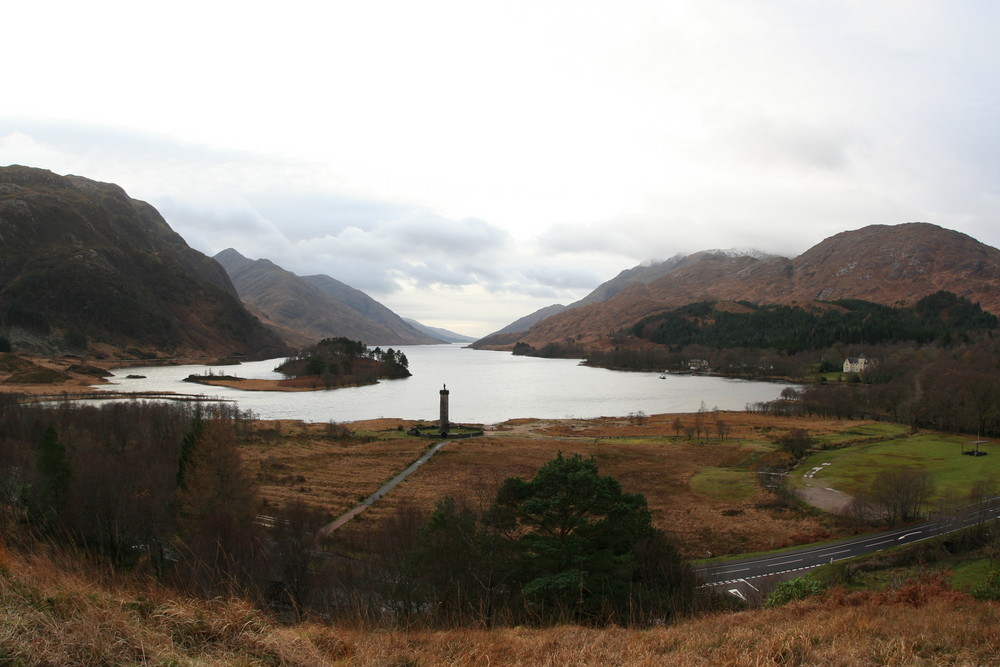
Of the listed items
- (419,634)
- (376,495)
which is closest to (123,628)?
(419,634)

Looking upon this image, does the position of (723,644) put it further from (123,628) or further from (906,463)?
(906,463)

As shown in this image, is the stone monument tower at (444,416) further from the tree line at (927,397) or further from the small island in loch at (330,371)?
the small island in loch at (330,371)

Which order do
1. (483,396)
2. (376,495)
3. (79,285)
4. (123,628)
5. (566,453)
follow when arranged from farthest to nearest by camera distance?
1. (79,285)
2. (483,396)
3. (566,453)
4. (376,495)
5. (123,628)

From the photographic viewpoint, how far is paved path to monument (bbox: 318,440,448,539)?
85.4 feet

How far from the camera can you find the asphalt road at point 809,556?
69.2 feet

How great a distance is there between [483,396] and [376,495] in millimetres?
68421

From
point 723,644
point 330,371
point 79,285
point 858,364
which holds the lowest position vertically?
point 723,644

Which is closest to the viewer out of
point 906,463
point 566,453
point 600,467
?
point 600,467

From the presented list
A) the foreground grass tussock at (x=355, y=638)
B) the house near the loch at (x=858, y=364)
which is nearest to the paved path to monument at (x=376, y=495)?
the foreground grass tussock at (x=355, y=638)

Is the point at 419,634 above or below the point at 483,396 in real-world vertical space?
above

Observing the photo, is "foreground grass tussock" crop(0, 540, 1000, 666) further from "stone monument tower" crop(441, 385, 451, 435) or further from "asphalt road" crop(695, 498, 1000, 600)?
"stone monument tower" crop(441, 385, 451, 435)

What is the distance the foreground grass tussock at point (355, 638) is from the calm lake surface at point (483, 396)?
6846 centimetres

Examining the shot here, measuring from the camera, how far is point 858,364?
126 m

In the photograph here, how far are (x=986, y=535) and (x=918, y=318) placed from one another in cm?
20406
